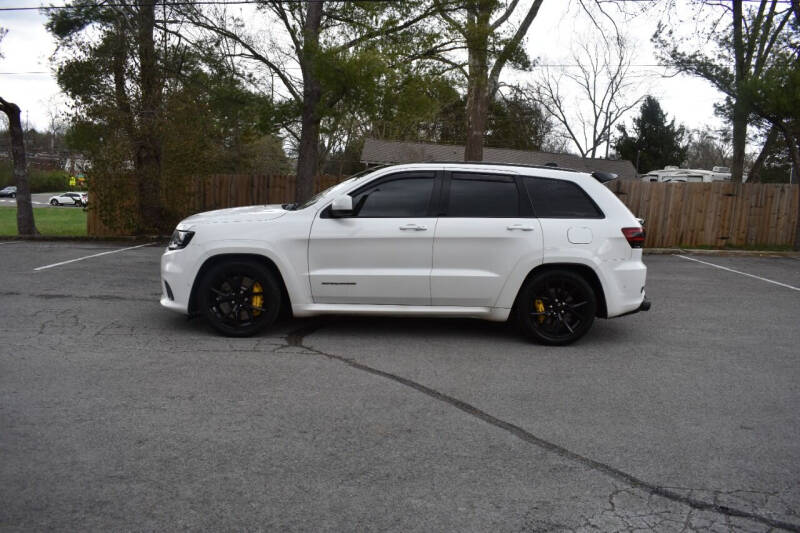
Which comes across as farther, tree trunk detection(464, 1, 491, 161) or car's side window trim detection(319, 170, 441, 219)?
tree trunk detection(464, 1, 491, 161)

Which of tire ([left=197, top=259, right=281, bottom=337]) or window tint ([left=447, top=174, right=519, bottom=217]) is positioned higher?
window tint ([left=447, top=174, right=519, bottom=217])

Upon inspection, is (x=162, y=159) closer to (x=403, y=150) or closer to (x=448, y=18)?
(x=448, y=18)

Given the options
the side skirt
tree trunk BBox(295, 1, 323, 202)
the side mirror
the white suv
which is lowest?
the side skirt

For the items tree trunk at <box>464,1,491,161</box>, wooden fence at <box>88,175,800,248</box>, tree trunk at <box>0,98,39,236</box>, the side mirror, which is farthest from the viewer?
wooden fence at <box>88,175,800,248</box>

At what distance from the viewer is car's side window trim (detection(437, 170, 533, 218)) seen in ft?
21.9

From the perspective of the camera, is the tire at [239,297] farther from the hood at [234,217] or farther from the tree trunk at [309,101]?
the tree trunk at [309,101]

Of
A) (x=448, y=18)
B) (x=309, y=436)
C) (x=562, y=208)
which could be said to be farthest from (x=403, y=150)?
(x=309, y=436)

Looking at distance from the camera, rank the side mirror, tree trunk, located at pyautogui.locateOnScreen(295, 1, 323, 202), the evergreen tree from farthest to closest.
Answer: the evergreen tree → tree trunk, located at pyautogui.locateOnScreen(295, 1, 323, 202) → the side mirror

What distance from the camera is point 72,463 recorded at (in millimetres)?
3598

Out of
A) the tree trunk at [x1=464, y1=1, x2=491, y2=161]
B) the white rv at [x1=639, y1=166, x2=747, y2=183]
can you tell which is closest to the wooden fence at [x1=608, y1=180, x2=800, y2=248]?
the tree trunk at [x1=464, y1=1, x2=491, y2=161]

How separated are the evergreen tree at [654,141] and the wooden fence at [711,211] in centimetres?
3309

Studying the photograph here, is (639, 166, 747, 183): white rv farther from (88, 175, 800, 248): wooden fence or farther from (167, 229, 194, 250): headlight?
(167, 229, 194, 250): headlight

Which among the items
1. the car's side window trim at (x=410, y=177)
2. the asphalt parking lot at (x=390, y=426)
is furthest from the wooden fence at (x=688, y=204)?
the car's side window trim at (x=410, y=177)

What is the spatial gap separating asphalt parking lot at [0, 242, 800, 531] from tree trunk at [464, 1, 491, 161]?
34.3 ft
